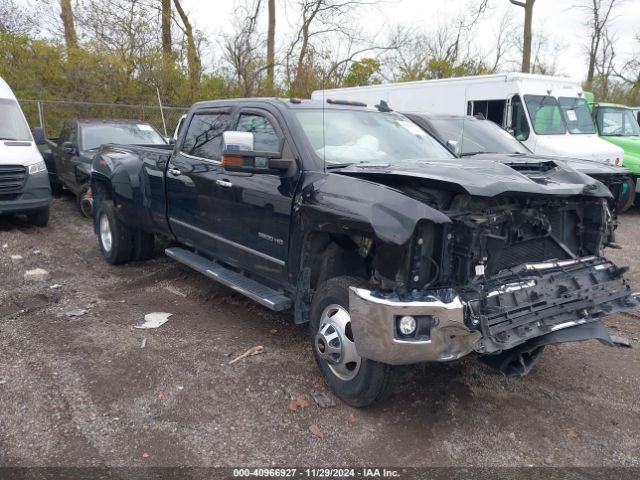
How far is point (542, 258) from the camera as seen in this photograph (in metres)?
3.75

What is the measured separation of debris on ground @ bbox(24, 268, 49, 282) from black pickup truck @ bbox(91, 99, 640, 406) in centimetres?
249

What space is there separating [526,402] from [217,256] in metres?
2.90

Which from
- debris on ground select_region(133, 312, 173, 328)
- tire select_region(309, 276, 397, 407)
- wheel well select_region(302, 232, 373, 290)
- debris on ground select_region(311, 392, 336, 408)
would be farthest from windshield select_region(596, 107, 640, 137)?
debris on ground select_region(311, 392, 336, 408)

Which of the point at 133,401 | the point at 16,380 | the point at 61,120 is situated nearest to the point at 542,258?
the point at 133,401

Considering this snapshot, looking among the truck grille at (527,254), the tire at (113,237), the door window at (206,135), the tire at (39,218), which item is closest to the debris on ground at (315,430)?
the truck grille at (527,254)

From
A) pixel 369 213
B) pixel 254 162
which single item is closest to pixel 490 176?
pixel 369 213

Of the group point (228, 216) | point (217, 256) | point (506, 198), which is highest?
point (506, 198)

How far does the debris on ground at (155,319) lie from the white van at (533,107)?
759 cm

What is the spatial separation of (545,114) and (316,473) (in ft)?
33.6

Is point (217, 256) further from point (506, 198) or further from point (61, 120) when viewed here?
point (61, 120)

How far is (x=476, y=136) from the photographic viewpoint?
921cm

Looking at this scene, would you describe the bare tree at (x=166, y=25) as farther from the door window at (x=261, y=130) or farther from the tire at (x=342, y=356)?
the tire at (x=342, y=356)

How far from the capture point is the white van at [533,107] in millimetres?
10938

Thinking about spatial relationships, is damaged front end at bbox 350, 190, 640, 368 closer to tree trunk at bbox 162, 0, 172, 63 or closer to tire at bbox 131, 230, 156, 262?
tire at bbox 131, 230, 156, 262
